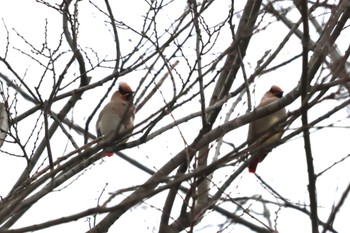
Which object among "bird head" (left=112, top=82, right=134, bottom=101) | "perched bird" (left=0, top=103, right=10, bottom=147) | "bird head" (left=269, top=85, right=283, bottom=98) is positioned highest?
"bird head" (left=112, top=82, right=134, bottom=101)

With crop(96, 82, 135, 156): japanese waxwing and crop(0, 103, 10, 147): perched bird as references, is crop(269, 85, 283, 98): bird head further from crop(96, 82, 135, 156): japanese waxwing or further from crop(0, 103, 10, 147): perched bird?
crop(0, 103, 10, 147): perched bird

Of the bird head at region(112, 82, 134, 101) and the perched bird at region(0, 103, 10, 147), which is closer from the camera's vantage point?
the perched bird at region(0, 103, 10, 147)

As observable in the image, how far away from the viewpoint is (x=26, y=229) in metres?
2.65

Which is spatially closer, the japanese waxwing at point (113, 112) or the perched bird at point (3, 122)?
the perched bird at point (3, 122)

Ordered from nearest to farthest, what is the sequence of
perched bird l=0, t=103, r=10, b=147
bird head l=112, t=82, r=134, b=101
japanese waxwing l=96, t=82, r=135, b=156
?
1. perched bird l=0, t=103, r=10, b=147
2. japanese waxwing l=96, t=82, r=135, b=156
3. bird head l=112, t=82, r=134, b=101

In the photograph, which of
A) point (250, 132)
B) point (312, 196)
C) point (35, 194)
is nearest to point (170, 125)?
point (35, 194)

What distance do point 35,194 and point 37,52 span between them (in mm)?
1856

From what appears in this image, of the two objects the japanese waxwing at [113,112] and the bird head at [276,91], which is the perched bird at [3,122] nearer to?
the japanese waxwing at [113,112]

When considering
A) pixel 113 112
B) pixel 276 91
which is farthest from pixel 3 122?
pixel 276 91

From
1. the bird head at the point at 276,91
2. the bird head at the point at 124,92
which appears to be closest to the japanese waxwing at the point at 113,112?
the bird head at the point at 124,92

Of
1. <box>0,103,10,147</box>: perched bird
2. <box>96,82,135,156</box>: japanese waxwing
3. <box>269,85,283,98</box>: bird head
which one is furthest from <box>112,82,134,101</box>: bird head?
<box>0,103,10,147</box>: perched bird

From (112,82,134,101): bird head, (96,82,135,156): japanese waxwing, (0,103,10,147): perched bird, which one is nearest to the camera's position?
(0,103,10,147): perched bird

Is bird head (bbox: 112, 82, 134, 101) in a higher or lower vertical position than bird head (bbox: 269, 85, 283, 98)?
higher

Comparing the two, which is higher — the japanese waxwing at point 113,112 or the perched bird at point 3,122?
the japanese waxwing at point 113,112
